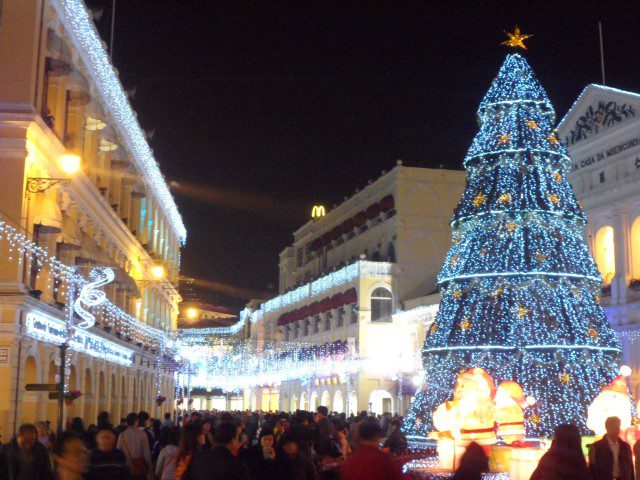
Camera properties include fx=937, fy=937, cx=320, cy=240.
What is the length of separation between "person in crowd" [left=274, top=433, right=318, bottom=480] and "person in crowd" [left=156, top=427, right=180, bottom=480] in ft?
3.68

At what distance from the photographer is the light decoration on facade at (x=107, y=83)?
2605 centimetres

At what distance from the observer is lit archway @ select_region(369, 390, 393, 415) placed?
55.7m

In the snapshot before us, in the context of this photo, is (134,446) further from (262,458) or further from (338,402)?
(338,402)

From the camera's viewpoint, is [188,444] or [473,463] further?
[188,444]

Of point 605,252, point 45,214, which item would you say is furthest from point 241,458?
point 605,252

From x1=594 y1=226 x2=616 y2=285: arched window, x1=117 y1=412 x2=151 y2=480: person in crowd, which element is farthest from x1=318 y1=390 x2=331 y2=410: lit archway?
x1=117 y1=412 x2=151 y2=480: person in crowd

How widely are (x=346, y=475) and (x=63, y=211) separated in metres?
20.7

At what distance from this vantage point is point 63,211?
26.8 meters

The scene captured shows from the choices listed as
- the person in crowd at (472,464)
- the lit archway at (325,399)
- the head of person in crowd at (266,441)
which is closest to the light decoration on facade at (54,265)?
the head of person in crowd at (266,441)

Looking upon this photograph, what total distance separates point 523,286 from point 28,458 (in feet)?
41.7

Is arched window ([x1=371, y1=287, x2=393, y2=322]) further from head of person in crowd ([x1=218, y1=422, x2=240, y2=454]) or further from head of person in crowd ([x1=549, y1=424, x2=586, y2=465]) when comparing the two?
head of person in crowd ([x1=218, y1=422, x2=240, y2=454])

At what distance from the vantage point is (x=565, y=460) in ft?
27.6

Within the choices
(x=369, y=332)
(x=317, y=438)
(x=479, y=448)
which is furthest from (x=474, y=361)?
(x=369, y=332)

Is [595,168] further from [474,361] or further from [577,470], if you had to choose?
[577,470]
